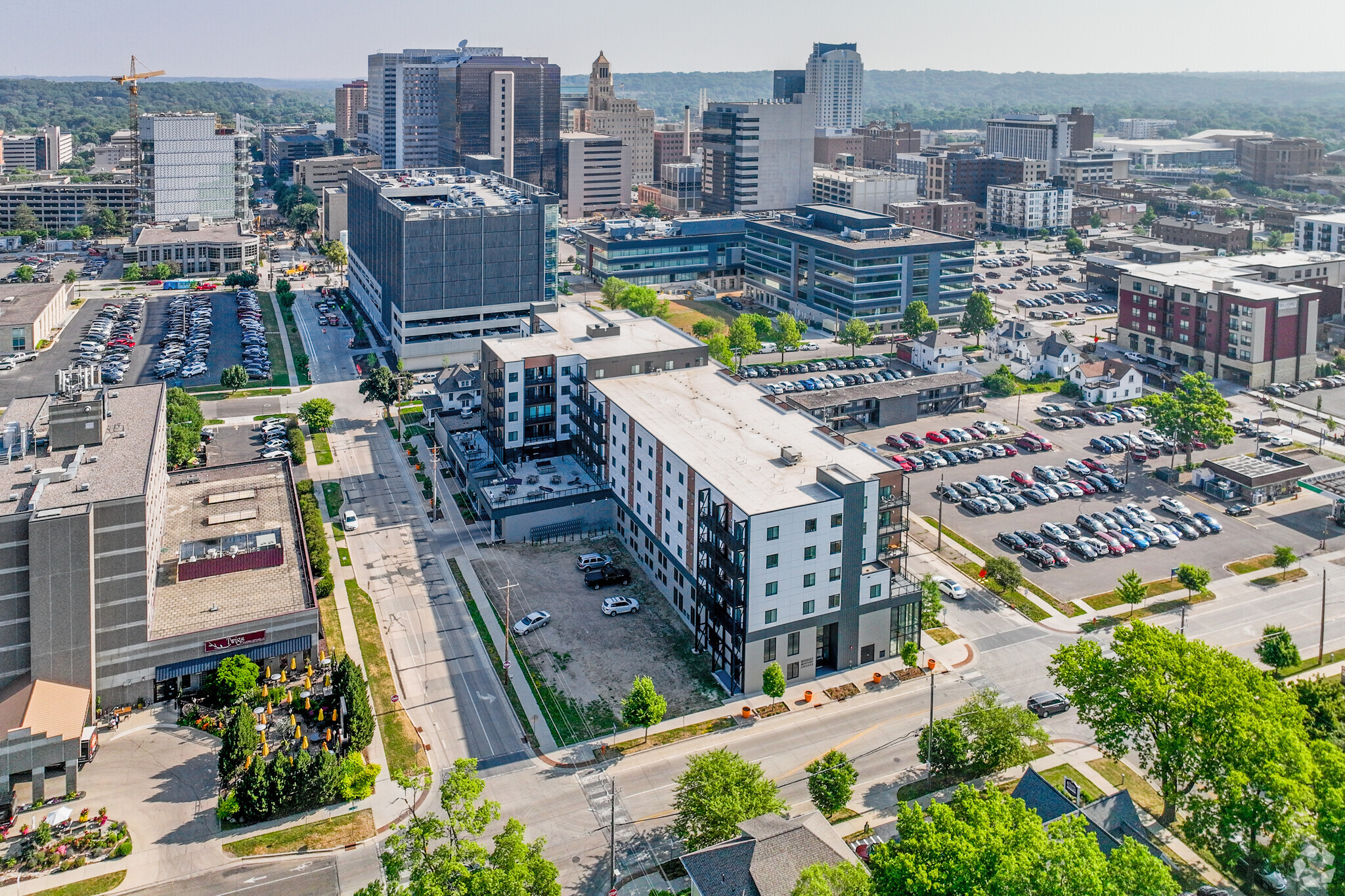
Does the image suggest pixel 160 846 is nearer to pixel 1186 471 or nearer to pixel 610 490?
pixel 610 490

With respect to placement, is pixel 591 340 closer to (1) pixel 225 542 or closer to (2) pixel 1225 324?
(1) pixel 225 542

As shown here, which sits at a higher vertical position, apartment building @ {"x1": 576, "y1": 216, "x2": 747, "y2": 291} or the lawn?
apartment building @ {"x1": 576, "y1": 216, "x2": 747, "y2": 291}

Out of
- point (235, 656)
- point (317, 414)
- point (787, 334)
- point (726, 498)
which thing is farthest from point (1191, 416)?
point (235, 656)

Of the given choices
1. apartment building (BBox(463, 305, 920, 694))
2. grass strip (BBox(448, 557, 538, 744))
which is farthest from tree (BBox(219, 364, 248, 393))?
grass strip (BBox(448, 557, 538, 744))

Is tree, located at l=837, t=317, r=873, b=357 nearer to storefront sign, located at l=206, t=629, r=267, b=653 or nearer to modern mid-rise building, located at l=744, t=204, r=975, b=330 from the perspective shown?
modern mid-rise building, located at l=744, t=204, r=975, b=330

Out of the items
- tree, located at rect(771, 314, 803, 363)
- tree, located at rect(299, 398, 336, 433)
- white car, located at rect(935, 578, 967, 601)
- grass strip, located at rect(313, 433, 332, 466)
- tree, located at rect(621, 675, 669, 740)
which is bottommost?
tree, located at rect(621, 675, 669, 740)

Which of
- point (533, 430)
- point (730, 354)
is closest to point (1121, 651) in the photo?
point (533, 430)
